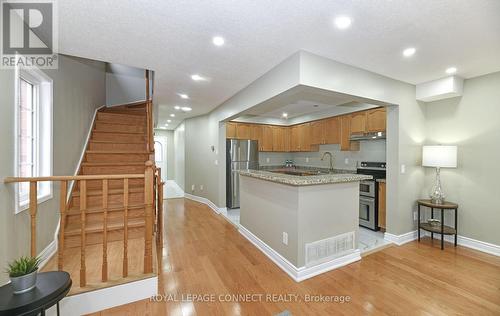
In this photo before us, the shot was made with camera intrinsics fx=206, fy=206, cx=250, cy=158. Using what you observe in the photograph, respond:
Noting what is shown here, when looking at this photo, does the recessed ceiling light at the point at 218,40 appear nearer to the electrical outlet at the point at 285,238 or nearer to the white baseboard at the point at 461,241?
the electrical outlet at the point at 285,238

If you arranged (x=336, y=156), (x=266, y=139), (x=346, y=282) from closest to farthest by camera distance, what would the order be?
(x=346, y=282) < (x=336, y=156) < (x=266, y=139)

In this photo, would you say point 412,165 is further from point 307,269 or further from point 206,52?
point 206,52

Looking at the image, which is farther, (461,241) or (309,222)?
(461,241)

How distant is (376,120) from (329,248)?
102 inches

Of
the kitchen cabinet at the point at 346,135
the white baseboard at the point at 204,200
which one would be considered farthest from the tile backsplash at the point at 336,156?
the white baseboard at the point at 204,200

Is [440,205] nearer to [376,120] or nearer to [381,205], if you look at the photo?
[381,205]

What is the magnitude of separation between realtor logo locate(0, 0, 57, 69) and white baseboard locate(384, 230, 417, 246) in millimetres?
4736

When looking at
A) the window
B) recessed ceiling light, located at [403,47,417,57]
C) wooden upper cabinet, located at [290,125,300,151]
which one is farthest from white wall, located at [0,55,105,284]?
wooden upper cabinet, located at [290,125,300,151]

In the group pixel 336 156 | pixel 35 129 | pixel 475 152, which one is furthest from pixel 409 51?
pixel 35 129

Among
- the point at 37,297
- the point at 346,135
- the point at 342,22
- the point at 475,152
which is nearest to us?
→ the point at 37,297

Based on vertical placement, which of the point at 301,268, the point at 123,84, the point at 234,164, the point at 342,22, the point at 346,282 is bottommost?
the point at 346,282

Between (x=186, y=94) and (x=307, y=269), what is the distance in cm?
337

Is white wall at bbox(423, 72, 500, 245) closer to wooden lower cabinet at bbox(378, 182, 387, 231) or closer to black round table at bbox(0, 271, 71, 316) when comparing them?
A: wooden lower cabinet at bbox(378, 182, 387, 231)

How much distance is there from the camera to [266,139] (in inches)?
229
